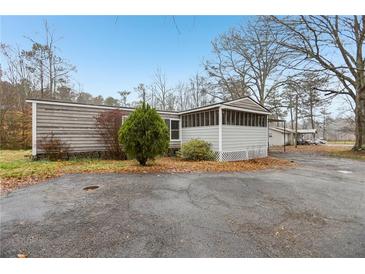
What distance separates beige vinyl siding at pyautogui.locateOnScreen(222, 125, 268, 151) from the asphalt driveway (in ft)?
17.4

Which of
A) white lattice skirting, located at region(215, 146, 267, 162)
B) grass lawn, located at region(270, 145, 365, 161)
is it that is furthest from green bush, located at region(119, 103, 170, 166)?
grass lawn, located at region(270, 145, 365, 161)

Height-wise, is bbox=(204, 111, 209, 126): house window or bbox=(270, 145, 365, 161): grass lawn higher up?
bbox=(204, 111, 209, 126): house window

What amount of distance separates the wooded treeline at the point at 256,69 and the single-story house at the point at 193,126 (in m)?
3.69

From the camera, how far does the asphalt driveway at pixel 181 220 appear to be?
217 cm

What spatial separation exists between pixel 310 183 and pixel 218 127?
5.27 m

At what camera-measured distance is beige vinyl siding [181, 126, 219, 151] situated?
10.3 m

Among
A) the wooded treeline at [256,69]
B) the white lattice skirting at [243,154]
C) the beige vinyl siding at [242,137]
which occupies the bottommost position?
the white lattice skirting at [243,154]

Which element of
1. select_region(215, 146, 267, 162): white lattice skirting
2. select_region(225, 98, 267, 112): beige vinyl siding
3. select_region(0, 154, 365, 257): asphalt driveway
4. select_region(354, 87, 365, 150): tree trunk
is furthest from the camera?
select_region(354, 87, 365, 150): tree trunk

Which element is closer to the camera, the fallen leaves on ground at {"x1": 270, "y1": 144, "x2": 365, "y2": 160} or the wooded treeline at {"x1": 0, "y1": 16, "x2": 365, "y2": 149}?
the wooded treeline at {"x1": 0, "y1": 16, "x2": 365, "y2": 149}

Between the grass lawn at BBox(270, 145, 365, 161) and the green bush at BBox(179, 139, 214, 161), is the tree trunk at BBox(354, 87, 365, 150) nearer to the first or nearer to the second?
the grass lawn at BBox(270, 145, 365, 161)

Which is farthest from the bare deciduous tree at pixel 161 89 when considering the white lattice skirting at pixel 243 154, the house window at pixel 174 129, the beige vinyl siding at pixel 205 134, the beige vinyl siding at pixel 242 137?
the white lattice skirting at pixel 243 154

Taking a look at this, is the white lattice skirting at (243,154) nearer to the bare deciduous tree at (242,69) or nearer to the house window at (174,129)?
the house window at (174,129)
